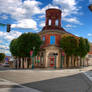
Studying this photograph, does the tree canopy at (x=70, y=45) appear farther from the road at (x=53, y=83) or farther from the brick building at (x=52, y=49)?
the road at (x=53, y=83)

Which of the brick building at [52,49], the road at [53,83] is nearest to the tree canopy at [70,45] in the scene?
the brick building at [52,49]

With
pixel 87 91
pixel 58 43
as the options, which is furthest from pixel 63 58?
pixel 87 91

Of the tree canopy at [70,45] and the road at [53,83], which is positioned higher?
the tree canopy at [70,45]

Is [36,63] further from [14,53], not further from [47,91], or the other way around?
[47,91]

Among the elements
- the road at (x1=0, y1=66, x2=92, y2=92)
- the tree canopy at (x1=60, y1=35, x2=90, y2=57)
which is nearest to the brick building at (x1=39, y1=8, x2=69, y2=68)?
the tree canopy at (x1=60, y1=35, x2=90, y2=57)

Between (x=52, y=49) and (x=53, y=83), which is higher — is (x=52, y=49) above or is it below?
above

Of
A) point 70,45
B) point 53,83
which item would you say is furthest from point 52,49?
point 53,83

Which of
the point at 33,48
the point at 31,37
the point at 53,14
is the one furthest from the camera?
the point at 53,14

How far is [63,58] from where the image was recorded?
46.9 meters

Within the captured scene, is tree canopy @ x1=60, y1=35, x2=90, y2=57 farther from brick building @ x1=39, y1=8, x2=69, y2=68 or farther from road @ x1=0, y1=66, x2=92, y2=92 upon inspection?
road @ x1=0, y1=66, x2=92, y2=92

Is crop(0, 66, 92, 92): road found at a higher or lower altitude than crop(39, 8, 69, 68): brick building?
lower

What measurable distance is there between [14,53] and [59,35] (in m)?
13.3

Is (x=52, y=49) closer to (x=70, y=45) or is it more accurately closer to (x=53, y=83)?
(x=70, y=45)

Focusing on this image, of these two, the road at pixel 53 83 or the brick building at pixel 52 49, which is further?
the brick building at pixel 52 49
